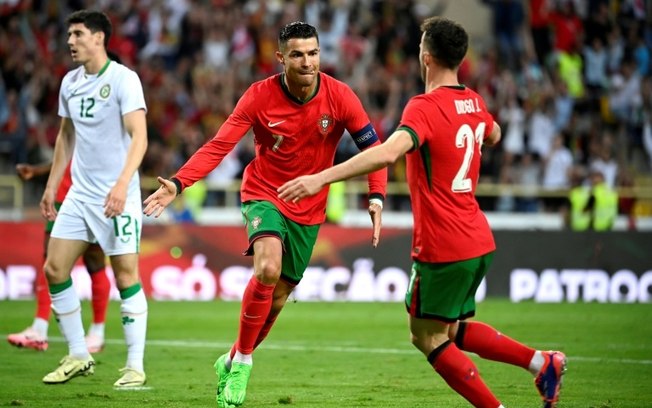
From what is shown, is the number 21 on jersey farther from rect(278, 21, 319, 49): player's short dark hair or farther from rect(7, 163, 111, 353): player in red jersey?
rect(7, 163, 111, 353): player in red jersey

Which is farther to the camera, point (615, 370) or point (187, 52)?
point (187, 52)

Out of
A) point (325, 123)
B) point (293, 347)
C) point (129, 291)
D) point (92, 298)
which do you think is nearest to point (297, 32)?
point (325, 123)

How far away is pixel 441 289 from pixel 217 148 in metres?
2.14

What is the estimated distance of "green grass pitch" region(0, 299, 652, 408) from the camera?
8.71 m

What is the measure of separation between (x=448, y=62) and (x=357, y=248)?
11377mm

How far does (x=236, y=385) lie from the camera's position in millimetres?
7902

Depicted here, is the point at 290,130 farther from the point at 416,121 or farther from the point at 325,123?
the point at 416,121

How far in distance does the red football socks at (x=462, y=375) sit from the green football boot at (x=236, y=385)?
156 cm

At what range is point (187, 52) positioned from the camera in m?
23.8

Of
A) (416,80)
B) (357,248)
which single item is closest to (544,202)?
(416,80)

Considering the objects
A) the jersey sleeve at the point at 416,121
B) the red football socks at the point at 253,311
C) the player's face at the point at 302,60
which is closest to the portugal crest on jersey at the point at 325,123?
the player's face at the point at 302,60

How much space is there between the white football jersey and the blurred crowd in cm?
1184

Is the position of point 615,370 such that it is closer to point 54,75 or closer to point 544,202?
point 544,202

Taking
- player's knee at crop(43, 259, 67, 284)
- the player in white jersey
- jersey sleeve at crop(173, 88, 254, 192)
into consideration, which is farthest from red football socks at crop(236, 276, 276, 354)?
player's knee at crop(43, 259, 67, 284)
